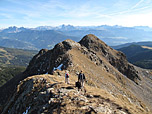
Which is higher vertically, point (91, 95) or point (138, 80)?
point (91, 95)

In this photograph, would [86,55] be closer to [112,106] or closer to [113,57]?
[113,57]

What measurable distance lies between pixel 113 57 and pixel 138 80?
79.0 feet

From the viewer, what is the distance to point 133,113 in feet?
54.1

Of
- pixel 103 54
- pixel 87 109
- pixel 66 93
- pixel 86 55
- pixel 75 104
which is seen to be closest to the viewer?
pixel 87 109

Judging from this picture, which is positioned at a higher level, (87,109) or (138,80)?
(87,109)

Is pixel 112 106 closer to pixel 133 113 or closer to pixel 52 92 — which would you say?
pixel 133 113

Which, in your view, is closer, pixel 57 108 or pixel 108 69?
pixel 57 108

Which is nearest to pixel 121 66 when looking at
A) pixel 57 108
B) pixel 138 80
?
pixel 138 80

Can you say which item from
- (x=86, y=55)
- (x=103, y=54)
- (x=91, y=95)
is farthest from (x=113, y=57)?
(x=91, y=95)

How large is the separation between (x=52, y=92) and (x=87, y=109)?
7.41 meters

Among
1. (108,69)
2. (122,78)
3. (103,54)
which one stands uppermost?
(103,54)

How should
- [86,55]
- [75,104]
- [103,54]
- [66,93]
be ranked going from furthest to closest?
1. [103,54]
2. [86,55]
3. [66,93]
4. [75,104]

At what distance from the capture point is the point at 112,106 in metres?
17.2

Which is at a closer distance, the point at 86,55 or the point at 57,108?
the point at 57,108
